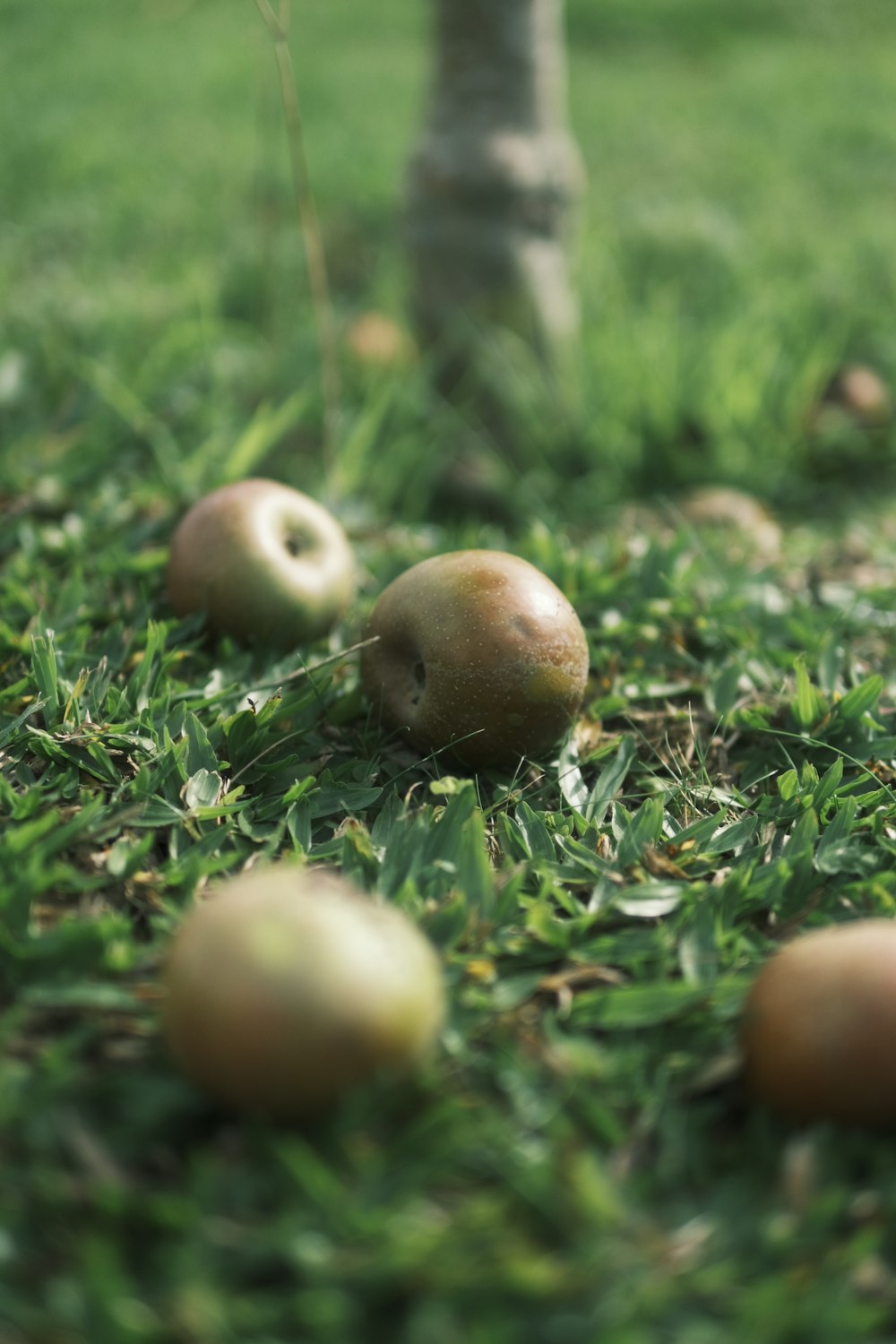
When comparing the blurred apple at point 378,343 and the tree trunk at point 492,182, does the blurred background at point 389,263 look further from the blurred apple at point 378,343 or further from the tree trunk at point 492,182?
the tree trunk at point 492,182

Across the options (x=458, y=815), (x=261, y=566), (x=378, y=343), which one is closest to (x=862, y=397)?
(x=378, y=343)

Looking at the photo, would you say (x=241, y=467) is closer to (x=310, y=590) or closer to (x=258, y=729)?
(x=310, y=590)

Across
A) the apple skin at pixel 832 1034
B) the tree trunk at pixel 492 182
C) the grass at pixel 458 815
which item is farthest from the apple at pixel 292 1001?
the tree trunk at pixel 492 182

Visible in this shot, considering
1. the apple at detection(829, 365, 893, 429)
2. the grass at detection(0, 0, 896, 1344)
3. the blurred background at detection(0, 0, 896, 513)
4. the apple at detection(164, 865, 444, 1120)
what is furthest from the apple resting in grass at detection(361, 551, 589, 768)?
the apple at detection(829, 365, 893, 429)

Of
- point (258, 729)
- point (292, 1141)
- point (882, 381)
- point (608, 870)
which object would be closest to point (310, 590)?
point (258, 729)

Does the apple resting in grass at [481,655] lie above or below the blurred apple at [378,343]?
above
